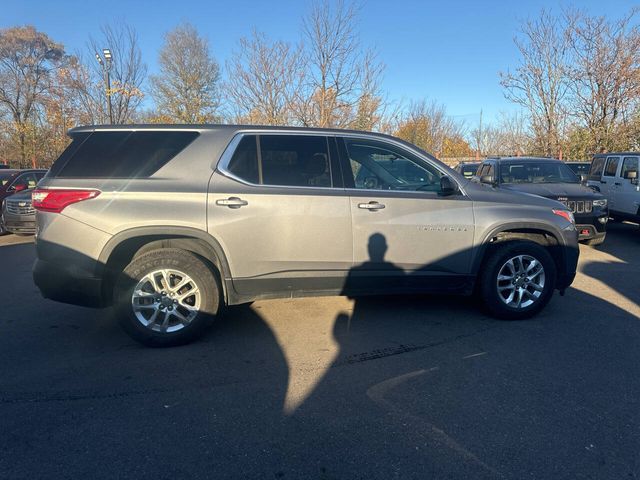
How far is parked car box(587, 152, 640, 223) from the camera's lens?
29.9ft

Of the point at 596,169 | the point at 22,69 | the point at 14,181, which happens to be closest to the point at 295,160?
the point at 596,169

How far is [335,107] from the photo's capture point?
1477cm

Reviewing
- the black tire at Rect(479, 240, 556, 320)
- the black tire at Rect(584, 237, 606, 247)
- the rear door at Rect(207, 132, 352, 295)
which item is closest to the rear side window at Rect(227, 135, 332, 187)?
the rear door at Rect(207, 132, 352, 295)

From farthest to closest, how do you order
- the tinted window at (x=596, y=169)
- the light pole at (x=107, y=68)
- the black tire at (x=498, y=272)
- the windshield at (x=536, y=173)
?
the light pole at (x=107, y=68) → the tinted window at (x=596, y=169) → the windshield at (x=536, y=173) → the black tire at (x=498, y=272)

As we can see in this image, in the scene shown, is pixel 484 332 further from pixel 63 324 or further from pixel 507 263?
pixel 63 324

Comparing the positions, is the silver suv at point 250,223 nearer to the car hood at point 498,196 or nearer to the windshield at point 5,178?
the car hood at point 498,196

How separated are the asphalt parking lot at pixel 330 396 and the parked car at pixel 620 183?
564 centimetres

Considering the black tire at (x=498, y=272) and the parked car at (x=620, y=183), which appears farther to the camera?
the parked car at (x=620, y=183)

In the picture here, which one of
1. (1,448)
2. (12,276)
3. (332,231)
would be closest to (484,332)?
(332,231)

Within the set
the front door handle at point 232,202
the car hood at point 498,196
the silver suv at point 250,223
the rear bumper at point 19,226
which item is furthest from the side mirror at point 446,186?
the rear bumper at point 19,226

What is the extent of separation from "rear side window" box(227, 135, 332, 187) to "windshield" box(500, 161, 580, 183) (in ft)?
20.2

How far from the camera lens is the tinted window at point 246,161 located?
13.1 feet

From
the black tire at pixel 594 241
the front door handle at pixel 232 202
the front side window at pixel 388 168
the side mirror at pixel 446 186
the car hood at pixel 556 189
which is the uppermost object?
the front side window at pixel 388 168

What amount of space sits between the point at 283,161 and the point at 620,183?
349 inches
